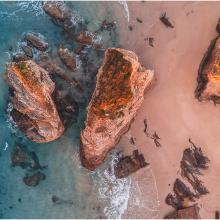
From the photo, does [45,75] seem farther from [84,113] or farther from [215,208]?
[215,208]

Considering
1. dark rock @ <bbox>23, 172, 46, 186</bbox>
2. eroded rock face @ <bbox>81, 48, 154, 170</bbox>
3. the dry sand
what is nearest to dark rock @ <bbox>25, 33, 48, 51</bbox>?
eroded rock face @ <bbox>81, 48, 154, 170</bbox>

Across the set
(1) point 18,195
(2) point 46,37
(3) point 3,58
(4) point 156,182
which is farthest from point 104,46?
(1) point 18,195

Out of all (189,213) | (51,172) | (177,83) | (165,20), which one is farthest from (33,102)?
(189,213)

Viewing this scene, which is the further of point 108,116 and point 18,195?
point 18,195

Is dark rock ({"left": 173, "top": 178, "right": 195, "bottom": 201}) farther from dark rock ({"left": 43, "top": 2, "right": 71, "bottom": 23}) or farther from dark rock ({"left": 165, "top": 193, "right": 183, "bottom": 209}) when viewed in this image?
dark rock ({"left": 43, "top": 2, "right": 71, "bottom": 23})

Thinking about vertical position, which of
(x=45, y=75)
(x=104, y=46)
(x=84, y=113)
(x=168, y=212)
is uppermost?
(x=104, y=46)

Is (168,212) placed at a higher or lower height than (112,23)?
lower
